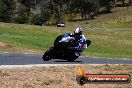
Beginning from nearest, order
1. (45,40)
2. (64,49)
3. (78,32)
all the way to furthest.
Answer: (78,32)
(64,49)
(45,40)

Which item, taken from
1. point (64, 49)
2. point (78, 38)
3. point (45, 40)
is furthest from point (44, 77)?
point (45, 40)

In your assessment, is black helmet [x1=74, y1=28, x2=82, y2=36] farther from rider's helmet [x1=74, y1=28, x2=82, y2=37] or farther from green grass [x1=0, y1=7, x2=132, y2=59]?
green grass [x1=0, y1=7, x2=132, y2=59]

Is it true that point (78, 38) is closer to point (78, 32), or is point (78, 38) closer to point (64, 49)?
point (78, 32)

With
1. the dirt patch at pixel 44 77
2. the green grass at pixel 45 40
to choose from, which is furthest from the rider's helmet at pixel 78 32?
the green grass at pixel 45 40

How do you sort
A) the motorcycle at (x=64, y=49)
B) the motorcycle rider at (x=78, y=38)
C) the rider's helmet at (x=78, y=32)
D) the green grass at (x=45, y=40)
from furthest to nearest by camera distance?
the green grass at (x=45, y=40)
the motorcycle at (x=64, y=49)
the motorcycle rider at (x=78, y=38)
the rider's helmet at (x=78, y=32)

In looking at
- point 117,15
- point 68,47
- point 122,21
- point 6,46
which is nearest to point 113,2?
point 117,15

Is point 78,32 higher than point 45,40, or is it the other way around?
point 78,32

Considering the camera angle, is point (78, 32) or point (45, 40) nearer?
point (78, 32)

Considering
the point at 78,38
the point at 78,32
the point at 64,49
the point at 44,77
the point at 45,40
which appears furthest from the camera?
the point at 45,40

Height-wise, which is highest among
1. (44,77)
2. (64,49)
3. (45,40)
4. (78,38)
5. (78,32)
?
(78,32)

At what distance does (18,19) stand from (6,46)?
84.4 metres

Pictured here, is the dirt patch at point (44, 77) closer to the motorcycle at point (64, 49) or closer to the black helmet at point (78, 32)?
the motorcycle at point (64, 49)

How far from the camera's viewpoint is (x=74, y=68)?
1973cm

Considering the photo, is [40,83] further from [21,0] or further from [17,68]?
[21,0]
